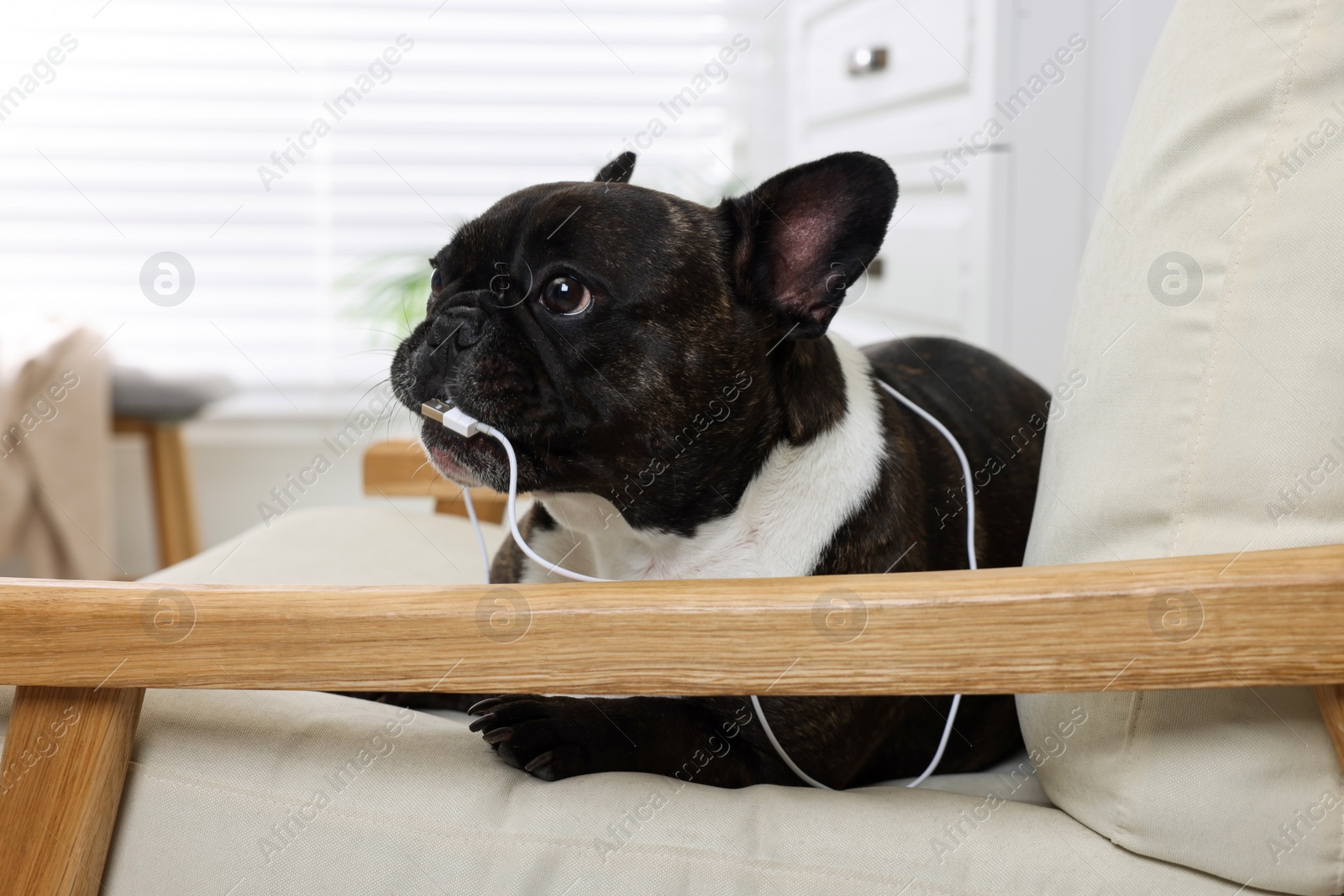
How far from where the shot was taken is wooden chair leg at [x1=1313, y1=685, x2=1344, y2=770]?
708 millimetres

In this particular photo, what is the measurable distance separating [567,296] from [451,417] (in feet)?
0.48

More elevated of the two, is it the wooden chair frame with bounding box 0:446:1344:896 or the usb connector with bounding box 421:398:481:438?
the usb connector with bounding box 421:398:481:438

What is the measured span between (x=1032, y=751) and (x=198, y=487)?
307 centimetres

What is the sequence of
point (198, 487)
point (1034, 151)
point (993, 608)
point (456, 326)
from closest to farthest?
point (993, 608)
point (456, 326)
point (1034, 151)
point (198, 487)

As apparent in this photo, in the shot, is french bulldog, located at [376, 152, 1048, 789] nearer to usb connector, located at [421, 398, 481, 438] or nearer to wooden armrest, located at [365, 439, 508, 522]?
usb connector, located at [421, 398, 481, 438]

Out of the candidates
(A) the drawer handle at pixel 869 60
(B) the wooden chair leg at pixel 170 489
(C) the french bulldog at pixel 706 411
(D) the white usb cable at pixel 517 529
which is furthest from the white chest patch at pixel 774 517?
(B) the wooden chair leg at pixel 170 489

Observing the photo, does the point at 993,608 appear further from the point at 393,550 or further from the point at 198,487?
the point at 198,487

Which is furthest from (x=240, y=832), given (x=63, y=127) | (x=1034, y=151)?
(x=63, y=127)

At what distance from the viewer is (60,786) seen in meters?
0.74

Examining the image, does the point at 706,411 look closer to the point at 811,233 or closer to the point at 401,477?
the point at 811,233

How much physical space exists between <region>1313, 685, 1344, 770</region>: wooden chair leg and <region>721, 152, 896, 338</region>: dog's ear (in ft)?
1.58

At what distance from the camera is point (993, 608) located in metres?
0.72

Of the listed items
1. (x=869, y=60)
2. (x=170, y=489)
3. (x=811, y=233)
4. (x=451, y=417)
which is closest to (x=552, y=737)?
(x=451, y=417)

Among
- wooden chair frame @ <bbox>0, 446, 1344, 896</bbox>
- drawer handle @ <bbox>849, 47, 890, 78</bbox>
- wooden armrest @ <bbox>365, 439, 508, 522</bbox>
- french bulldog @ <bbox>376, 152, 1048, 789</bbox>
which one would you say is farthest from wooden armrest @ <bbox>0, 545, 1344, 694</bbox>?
drawer handle @ <bbox>849, 47, 890, 78</bbox>
